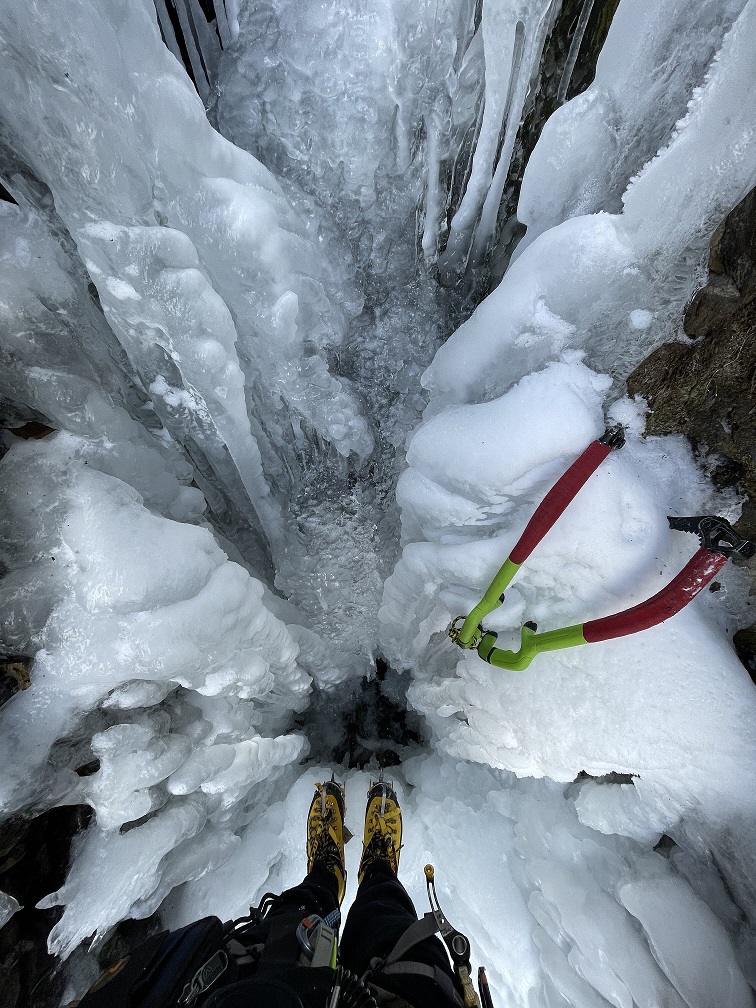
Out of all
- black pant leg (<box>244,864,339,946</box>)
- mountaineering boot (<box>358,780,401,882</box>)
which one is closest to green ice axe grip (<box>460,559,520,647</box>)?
black pant leg (<box>244,864,339,946</box>)

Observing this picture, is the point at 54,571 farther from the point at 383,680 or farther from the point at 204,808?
the point at 383,680

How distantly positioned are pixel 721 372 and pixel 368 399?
3.85 ft

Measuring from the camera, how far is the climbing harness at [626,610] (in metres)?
1.17

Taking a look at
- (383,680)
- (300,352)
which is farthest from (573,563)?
(383,680)

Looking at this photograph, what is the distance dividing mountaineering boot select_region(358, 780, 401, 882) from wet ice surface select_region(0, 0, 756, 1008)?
71cm

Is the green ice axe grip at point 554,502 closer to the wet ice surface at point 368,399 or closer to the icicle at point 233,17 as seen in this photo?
the wet ice surface at point 368,399

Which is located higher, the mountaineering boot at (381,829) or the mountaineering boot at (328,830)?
the mountaineering boot at (381,829)

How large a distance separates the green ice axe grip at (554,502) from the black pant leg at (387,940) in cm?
102

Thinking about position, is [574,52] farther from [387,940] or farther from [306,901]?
[306,901]

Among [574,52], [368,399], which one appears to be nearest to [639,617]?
[368,399]

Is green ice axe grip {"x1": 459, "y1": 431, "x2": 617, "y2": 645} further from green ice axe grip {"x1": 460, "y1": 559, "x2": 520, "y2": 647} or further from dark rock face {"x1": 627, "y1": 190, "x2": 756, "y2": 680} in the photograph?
dark rock face {"x1": 627, "y1": 190, "x2": 756, "y2": 680}

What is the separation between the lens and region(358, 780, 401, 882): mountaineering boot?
88.7 inches

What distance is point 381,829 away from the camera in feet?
7.85

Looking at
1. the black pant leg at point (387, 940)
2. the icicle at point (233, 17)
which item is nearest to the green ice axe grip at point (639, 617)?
the black pant leg at point (387, 940)
